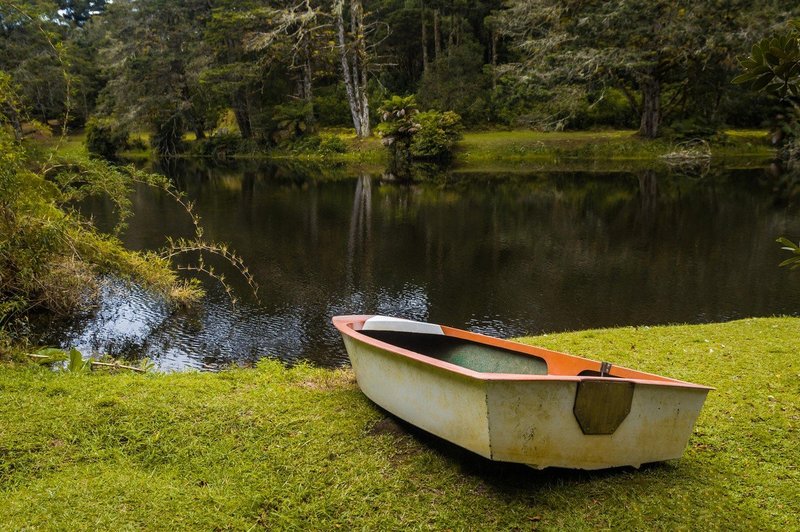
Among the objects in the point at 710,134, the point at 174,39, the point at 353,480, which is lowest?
the point at 353,480

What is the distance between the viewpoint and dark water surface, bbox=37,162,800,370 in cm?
857

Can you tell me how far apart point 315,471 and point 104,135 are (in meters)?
44.4

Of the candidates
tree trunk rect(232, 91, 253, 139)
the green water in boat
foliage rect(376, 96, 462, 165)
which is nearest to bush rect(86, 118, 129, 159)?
tree trunk rect(232, 91, 253, 139)

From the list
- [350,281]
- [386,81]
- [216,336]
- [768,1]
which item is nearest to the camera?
[216,336]

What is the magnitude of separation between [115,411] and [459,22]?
39.9m

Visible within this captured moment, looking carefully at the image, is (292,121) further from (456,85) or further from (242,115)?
(456,85)

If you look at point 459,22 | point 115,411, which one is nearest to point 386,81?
point 459,22

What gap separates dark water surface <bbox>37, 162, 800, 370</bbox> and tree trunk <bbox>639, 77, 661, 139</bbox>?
8.56m

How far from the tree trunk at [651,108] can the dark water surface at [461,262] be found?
8556 millimetres

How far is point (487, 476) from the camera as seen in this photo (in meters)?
3.83

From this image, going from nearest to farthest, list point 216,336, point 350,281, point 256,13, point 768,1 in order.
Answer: point 216,336, point 350,281, point 768,1, point 256,13

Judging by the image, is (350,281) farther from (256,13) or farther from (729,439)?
(256,13)

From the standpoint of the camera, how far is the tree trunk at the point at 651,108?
96.1 feet

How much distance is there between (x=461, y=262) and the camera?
12.2 m
